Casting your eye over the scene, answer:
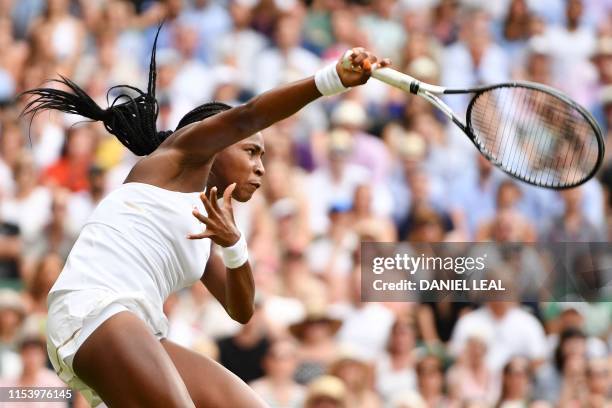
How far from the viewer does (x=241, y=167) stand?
4.30 meters

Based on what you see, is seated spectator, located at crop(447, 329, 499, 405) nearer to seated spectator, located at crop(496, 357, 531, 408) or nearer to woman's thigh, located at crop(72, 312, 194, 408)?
seated spectator, located at crop(496, 357, 531, 408)

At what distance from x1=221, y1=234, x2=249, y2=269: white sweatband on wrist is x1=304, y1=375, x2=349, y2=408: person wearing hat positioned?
264cm

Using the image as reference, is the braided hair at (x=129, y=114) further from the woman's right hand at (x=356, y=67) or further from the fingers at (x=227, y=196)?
the woman's right hand at (x=356, y=67)

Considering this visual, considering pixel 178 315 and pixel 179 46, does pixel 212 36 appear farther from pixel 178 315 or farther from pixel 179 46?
pixel 178 315

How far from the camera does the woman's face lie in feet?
14.1

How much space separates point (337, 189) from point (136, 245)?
13.3 feet

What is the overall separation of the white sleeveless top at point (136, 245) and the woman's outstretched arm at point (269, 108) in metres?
0.30

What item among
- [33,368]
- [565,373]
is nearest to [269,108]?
[33,368]

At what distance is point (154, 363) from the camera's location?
3.75m

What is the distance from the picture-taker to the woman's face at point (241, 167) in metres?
4.29

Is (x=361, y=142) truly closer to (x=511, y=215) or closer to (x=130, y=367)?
(x=511, y=215)

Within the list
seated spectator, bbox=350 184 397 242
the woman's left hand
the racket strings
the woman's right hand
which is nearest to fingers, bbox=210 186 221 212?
the woman's left hand

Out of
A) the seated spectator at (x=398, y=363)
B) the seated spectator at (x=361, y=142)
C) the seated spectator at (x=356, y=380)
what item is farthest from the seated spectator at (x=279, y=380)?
the seated spectator at (x=361, y=142)

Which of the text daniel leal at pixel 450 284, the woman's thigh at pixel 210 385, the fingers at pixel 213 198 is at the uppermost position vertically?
the text daniel leal at pixel 450 284
